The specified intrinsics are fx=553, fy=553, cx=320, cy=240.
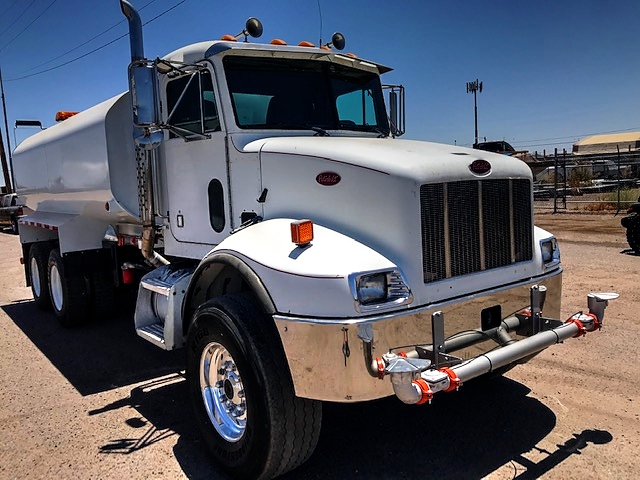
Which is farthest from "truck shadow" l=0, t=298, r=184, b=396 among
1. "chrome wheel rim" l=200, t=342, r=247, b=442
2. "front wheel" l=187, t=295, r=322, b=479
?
"front wheel" l=187, t=295, r=322, b=479

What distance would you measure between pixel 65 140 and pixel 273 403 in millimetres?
4976

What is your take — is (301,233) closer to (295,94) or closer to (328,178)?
(328,178)

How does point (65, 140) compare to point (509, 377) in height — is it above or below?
above

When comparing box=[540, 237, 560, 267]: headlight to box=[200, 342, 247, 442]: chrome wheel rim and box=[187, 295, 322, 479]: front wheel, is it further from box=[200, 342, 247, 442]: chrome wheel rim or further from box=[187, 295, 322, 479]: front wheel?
box=[200, 342, 247, 442]: chrome wheel rim

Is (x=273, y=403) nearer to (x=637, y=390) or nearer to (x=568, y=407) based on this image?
(x=568, y=407)

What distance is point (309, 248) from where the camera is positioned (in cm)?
324

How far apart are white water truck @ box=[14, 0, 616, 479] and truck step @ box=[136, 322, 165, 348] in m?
0.03

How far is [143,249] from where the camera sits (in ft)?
18.0

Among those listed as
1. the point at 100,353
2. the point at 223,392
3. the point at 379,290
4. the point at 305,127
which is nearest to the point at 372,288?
the point at 379,290

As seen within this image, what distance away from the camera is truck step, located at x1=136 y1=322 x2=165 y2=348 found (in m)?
4.54

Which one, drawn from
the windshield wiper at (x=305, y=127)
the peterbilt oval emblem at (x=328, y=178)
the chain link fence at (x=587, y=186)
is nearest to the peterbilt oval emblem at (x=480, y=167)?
the peterbilt oval emblem at (x=328, y=178)

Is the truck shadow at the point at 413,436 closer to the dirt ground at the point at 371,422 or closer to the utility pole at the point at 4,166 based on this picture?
the dirt ground at the point at 371,422

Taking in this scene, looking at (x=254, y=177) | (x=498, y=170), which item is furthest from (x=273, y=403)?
(x=498, y=170)

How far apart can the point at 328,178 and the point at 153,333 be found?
2.25 meters
